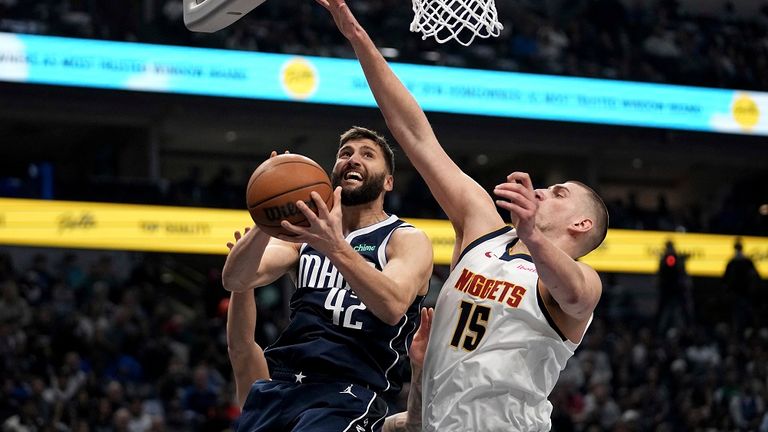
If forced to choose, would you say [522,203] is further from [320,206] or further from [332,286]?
[332,286]

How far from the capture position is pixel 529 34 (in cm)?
2138

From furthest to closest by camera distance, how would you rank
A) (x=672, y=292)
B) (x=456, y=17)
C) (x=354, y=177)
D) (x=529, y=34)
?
(x=529, y=34)
(x=672, y=292)
(x=456, y=17)
(x=354, y=177)

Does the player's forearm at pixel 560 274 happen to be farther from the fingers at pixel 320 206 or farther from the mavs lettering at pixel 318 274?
the mavs lettering at pixel 318 274

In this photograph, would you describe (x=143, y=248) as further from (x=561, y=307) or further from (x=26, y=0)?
(x=561, y=307)

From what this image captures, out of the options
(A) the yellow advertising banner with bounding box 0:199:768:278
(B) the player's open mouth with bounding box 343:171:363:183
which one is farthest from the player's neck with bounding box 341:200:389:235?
(A) the yellow advertising banner with bounding box 0:199:768:278

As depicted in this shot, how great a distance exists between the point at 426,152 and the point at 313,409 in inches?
42.2

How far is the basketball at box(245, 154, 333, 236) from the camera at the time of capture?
12.9 ft

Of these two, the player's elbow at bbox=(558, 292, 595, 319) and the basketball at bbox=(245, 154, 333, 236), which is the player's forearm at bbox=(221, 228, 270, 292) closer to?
the basketball at bbox=(245, 154, 333, 236)

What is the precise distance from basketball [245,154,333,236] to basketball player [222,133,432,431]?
0.27m

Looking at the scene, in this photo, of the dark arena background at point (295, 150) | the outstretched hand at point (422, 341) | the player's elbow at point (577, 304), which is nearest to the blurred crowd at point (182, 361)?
the dark arena background at point (295, 150)

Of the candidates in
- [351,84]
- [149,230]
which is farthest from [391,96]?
[351,84]

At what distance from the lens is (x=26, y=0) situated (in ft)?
57.4

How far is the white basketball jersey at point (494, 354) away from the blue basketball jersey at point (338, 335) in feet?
1.34

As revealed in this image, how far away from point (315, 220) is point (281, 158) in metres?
0.54
